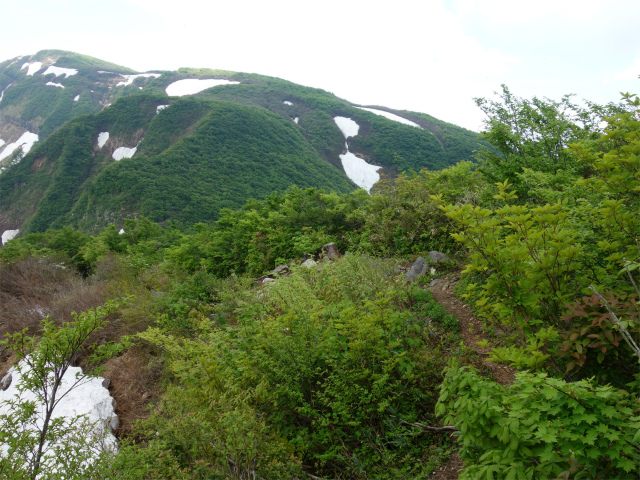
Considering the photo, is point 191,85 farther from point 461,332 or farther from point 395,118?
point 461,332

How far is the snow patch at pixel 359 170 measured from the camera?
51.1 metres

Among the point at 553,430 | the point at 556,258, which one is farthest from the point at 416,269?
the point at 553,430

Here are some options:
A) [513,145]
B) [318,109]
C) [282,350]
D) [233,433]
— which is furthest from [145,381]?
[318,109]

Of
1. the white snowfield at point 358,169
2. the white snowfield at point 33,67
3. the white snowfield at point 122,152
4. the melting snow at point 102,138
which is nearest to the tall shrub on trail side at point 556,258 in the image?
Answer: the white snowfield at point 358,169

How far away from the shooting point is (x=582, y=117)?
7426 millimetres

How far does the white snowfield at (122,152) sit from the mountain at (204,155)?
0.17 metres

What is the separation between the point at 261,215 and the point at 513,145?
898 centimetres

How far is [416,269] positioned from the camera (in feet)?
25.0

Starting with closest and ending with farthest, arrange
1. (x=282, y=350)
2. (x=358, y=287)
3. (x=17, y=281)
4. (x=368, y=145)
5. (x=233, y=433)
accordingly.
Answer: (x=233, y=433) → (x=282, y=350) → (x=358, y=287) → (x=17, y=281) → (x=368, y=145)

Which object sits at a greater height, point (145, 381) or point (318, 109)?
point (318, 109)

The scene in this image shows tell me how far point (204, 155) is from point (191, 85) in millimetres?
43565

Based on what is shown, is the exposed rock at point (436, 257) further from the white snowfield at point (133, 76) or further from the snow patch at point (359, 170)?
the white snowfield at point (133, 76)

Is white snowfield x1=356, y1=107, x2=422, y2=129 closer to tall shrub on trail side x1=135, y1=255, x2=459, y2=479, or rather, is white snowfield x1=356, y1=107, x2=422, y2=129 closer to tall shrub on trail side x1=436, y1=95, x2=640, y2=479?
tall shrub on trail side x1=135, y1=255, x2=459, y2=479

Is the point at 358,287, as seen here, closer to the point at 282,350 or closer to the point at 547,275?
the point at 282,350
